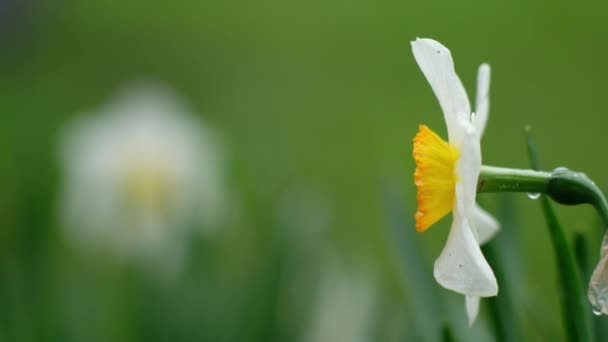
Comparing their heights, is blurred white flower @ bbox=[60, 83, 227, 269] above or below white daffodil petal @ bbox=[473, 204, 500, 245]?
above

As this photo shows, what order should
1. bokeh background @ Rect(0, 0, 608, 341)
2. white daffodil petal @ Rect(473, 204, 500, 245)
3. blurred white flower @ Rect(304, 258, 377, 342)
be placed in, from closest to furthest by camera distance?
white daffodil petal @ Rect(473, 204, 500, 245) → bokeh background @ Rect(0, 0, 608, 341) → blurred white flower @ Rect(304, 258, 377, 342)

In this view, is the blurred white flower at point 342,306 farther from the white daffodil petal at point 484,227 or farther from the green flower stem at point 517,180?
the green flower stem at point 517,180

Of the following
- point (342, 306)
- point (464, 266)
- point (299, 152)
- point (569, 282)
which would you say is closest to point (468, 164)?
point (464, 266)

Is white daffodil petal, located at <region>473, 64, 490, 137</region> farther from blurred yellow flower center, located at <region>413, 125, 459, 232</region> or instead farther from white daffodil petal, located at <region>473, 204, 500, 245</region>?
white daffodil petal, located at <region>473, 204, 500, 245</region>

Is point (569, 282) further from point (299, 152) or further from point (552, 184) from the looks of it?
point (299, 152)

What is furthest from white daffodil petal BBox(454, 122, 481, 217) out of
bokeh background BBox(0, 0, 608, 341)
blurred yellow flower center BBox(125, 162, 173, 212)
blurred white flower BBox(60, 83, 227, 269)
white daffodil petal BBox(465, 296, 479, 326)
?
blurred yellow flower center BBox(125, 162, 173, 212)

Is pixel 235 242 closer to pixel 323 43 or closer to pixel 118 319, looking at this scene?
pixel 118 319

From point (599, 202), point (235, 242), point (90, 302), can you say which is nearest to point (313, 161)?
point (235, 242)
